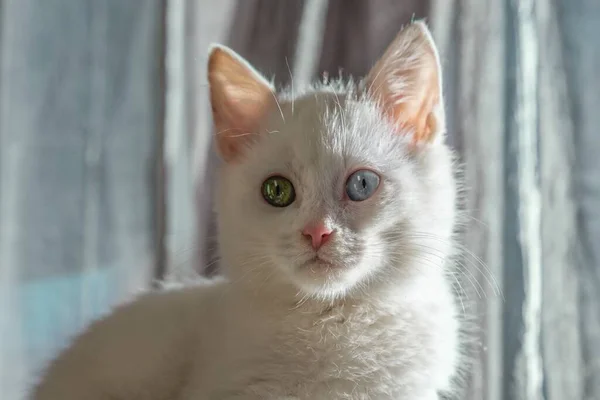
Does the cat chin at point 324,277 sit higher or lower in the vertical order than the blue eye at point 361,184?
lower

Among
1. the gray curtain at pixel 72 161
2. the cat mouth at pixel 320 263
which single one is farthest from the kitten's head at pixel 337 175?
the gray curtain at pixel 72 161

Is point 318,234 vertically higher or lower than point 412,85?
lower

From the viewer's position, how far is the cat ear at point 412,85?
102 cm

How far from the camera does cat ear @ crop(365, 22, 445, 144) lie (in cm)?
102

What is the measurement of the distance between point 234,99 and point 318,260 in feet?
1.20

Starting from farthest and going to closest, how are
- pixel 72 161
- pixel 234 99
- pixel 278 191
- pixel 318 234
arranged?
pixel 72 161 < pixel 234 99 < pixel 278 191 < pixel 318 234

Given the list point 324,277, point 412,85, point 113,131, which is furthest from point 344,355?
point 113,131

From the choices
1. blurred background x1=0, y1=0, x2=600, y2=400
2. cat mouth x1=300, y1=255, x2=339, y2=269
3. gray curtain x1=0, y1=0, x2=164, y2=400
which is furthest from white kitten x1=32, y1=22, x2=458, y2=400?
gray curtain x1=0, y1=0, x2=164, y2=400

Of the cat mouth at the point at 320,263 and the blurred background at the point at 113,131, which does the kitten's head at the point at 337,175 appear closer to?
the cat mouth at the point at 320,263

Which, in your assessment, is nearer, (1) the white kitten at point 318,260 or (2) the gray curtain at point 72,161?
(1) the white kitten at point 318,260

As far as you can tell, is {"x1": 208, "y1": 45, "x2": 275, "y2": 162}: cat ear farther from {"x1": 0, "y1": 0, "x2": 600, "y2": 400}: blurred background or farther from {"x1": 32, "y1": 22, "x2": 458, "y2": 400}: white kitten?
{"x1": 0, "y1": 0, "x2": 600, "y2": 400}: blurred background

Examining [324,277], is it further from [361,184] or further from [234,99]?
[234,99]

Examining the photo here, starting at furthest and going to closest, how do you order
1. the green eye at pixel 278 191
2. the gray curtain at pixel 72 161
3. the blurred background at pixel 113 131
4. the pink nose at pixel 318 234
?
1. the gray curtain at pixel 72 161
2. the blurred background at pixel 113 131
3. the green eye at pixel 278 191
4. the pink nose at pixel 318 234

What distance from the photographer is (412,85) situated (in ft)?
3.47
